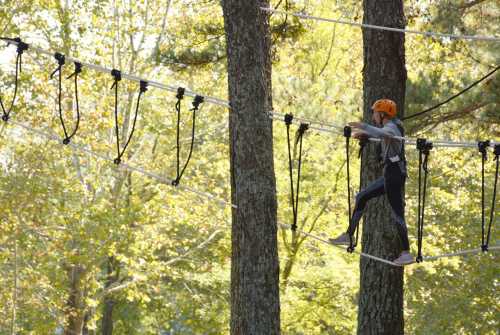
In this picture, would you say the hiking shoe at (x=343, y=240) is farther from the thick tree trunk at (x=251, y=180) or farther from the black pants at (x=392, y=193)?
the thick tree trunk at (x=251, y=180)

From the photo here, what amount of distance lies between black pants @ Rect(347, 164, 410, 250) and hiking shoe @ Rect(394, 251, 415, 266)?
0.08 metres

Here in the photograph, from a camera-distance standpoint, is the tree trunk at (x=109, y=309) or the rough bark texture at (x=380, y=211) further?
the tree trunk at (x=109, y=309)

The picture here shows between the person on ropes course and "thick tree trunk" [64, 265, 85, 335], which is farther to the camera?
"thick tree trunk" [64, 265, 85, 335]

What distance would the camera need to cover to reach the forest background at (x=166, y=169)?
11.7 m

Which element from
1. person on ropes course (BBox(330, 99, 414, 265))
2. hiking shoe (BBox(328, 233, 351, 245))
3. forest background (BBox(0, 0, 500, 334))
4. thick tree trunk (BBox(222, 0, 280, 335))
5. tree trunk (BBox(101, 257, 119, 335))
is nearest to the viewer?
thick tree trunk (BBox(222, 0, 280, 335))

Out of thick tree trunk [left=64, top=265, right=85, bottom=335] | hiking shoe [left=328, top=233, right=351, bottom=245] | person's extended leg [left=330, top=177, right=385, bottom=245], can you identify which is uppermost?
person's extended leg [left=330, top=177, right=385, bottom=245]

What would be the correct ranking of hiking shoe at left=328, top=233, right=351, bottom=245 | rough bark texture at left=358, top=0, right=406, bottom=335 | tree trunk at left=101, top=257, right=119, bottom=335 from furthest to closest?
tree trunk at left=101, top=257, right=119, bottom=335 → hiking shoe at left=328, top=233, right=351, bottom=245 → rough bark texture at left=358, top=0, right=406, bottom=335

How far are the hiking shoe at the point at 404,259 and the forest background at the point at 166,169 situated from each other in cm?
473

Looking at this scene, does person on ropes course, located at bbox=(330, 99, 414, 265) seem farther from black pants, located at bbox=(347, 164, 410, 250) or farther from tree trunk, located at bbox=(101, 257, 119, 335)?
tree trunk, located at bbox=(101, 257, 119, 335)

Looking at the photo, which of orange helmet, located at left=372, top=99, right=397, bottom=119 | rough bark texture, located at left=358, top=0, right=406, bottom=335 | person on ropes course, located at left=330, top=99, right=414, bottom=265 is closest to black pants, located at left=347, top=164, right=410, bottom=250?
person on ropes course, located at left=330, top=99, right=414, bottom=265

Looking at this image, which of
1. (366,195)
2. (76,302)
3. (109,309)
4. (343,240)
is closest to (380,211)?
(366,195)

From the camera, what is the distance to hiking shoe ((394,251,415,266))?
502cm

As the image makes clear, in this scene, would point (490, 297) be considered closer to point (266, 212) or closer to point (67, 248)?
point (67, 248)

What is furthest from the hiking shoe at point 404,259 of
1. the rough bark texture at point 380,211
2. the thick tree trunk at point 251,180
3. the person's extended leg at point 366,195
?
the thick tree trunk at point 251,180
